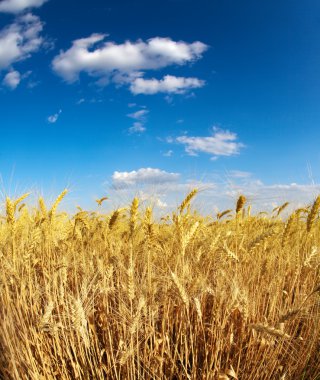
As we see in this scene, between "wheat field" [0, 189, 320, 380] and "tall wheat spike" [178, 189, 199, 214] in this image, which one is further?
"tall wheat spike" [178, 189, 199, 214]

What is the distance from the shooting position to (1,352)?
Answer: 106 inches

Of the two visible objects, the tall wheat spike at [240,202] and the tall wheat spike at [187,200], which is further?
the tall wheat spike at [240,202]

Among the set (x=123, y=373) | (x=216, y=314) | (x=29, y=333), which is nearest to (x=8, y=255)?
(x=29, y=333)

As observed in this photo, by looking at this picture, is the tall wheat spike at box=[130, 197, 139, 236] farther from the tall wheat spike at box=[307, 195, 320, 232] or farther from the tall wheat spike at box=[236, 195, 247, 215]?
the tall wheat spike at box=[307, 195, 320, 232]

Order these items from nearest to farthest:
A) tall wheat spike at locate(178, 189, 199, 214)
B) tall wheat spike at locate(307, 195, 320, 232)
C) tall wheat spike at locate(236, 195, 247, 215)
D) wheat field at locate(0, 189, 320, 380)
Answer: wheat field at locate(0, 189, 320, 380) < tall wheat spike at locate(178, 189, 199, 214) < tall wheat spike at locate(236, 195, 247, 215) < tall wheat spike at locate(307, 195, 320, 232)

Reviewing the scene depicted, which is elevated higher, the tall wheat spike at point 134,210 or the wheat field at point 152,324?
the tall wheat spike at point 134,210

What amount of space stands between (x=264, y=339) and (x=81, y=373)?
138cm

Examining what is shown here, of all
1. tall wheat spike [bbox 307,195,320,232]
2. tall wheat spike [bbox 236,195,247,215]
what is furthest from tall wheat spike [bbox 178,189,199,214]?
tall wheat spike [bbox 307,195,320,232]

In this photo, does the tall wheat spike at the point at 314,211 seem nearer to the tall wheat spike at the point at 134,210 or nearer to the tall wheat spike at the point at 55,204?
the tall wheat spike at the point at 134,210

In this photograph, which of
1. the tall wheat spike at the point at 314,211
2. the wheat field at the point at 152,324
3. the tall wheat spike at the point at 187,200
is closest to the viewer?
the wheat field at the point at 152,324

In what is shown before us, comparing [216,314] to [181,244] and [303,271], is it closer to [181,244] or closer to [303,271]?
[181,244]

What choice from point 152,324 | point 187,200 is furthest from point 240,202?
point 152,324

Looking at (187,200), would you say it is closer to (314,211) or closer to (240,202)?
(240,202)

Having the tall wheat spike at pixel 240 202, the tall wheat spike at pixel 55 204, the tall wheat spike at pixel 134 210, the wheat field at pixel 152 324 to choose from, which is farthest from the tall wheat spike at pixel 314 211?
the tall wheat spike at pixel 55 204
